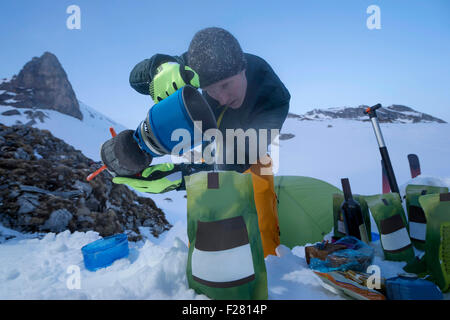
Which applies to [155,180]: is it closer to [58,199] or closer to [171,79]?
[171,79]

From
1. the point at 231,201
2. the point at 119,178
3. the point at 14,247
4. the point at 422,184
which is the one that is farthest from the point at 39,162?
the point at 422,184

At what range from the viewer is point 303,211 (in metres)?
2.70

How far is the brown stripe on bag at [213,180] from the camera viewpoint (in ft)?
3.60

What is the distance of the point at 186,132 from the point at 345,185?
58.2 inches

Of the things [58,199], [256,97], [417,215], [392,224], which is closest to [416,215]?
[417,215]

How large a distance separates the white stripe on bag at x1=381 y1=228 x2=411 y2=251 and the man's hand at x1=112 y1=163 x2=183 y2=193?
147 cm

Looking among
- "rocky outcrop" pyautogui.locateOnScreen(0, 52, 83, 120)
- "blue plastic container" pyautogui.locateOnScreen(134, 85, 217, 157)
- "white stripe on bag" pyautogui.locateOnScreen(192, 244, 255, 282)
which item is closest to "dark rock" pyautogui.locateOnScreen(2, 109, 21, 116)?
"rocky outcrop" pyautogui.locateOnScreen(0, 52, 83, 120)

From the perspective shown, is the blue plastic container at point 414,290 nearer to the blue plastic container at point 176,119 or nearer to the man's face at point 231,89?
the blue plastic container at point 176,119

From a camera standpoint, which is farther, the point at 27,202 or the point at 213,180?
the point at 27,202

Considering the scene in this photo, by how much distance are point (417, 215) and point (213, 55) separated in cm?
184

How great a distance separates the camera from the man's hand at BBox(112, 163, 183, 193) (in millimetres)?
1397

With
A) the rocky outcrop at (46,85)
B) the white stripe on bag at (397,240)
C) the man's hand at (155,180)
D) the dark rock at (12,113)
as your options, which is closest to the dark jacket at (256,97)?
the man's hand at (155,180)

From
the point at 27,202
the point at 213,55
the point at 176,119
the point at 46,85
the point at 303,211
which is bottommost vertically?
the point at 303,211

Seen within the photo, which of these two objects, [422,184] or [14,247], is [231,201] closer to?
[422,184]
